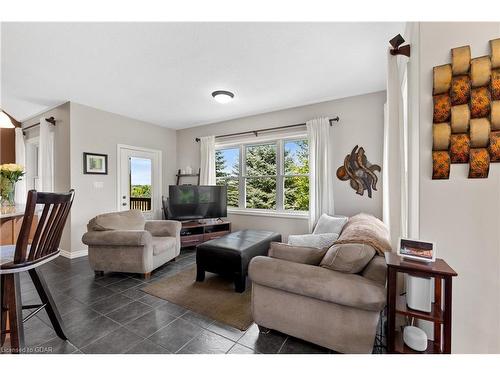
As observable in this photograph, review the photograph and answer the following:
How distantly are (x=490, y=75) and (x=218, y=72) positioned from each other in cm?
236

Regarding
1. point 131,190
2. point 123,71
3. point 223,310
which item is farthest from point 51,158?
point 223,310

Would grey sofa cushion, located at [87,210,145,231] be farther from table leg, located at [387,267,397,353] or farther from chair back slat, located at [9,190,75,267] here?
table leg, located at [387,267,397,353]

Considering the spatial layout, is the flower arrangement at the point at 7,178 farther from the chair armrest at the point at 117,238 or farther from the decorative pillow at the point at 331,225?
the decorative pillow at the point at 331,225

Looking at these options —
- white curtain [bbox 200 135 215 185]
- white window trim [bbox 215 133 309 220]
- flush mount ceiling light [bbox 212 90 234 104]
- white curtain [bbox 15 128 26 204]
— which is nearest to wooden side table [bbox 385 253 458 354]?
white window trim [bbox 215 133 309 220]

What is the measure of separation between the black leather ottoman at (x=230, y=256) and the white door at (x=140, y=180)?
252 centimetres

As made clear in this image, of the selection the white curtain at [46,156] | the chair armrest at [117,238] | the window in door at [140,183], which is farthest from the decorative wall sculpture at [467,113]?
the white curtain at [46,156]

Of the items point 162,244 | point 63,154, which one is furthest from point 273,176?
point 63,154

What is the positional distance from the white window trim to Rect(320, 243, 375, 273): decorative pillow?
2.30m

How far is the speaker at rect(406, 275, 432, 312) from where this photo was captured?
3.84 ft

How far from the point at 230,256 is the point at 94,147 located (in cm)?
319

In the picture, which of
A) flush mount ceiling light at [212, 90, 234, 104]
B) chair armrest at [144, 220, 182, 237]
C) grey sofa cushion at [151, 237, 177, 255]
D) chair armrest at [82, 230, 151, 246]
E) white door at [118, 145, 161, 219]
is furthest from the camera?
white door at [118, 145, 161, 219]

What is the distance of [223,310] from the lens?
2035 millimetres

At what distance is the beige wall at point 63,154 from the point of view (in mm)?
3521

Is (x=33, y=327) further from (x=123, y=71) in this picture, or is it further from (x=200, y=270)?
(x=123, y=71)
